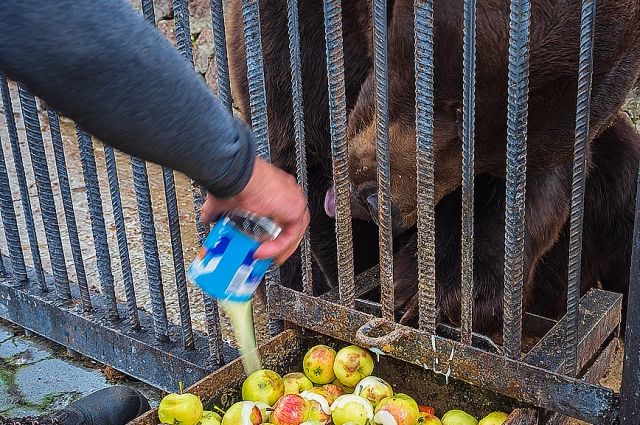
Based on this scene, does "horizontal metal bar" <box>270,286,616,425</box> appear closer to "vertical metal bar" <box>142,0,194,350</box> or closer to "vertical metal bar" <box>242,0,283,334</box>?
"vertical metal bar" <box>242,0,283,334</box>

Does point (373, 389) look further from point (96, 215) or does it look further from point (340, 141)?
point (96, 215)

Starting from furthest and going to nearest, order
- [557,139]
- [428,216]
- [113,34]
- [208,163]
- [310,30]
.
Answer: [310,30], [557,139], [428,216], [208,163], [113,34]

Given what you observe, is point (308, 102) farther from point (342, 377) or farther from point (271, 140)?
point (342, 377)

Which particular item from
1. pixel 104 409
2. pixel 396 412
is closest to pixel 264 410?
pixel 396 412

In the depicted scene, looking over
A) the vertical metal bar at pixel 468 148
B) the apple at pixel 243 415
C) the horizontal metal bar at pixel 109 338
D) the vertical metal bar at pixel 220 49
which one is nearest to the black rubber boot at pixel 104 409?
the horizontal metal bar at pixel 109 338

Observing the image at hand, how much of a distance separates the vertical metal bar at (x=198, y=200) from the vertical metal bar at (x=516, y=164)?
2.44 ft

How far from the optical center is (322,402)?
1.84 metres

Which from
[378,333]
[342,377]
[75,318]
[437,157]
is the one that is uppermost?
[437,157]

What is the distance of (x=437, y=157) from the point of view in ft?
7.45

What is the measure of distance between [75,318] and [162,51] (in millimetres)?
1759

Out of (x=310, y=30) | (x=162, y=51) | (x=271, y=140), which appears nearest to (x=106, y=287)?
(x=271, y=140)

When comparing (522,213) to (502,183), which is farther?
(502,183)

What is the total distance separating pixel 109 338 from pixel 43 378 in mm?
269

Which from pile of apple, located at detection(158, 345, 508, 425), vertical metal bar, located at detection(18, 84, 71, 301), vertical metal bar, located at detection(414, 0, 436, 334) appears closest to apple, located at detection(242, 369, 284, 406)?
pile of apple, located at detection(158, 345, 508, 425)
